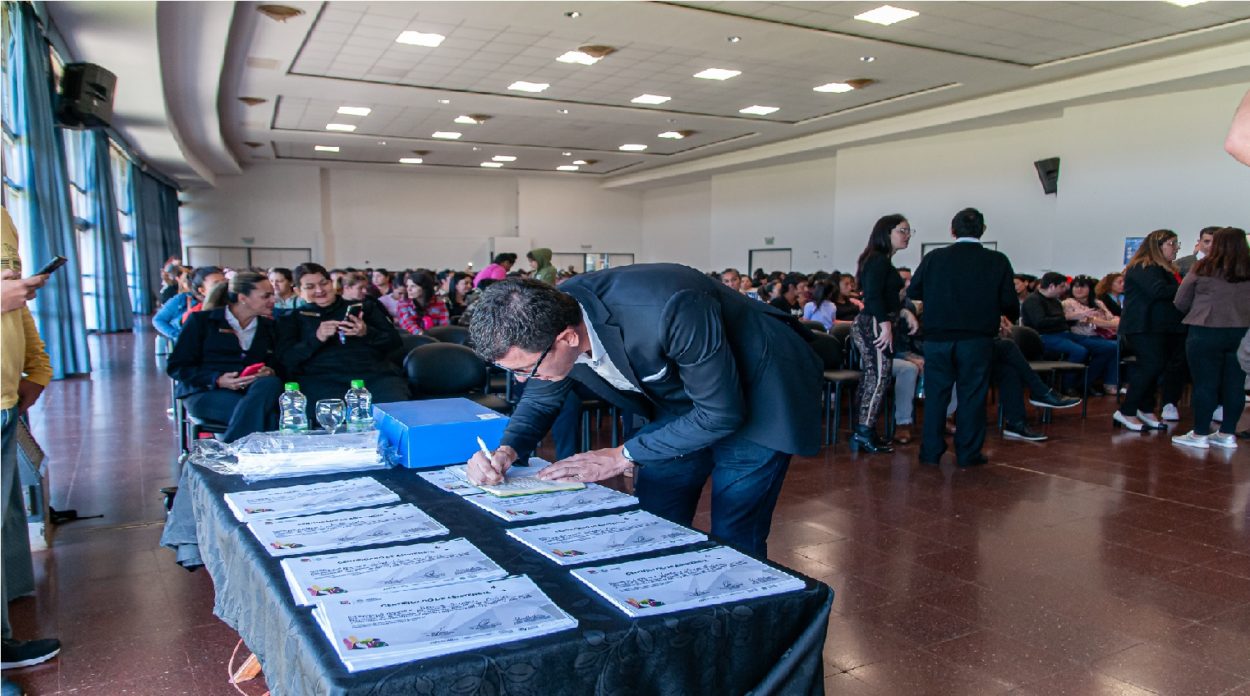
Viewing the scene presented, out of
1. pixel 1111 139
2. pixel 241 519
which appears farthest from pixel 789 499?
pixel 1111 139

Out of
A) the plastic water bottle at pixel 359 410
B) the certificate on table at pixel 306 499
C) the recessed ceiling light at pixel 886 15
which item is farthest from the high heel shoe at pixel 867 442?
the recessed ceiling light at pixel 886 15

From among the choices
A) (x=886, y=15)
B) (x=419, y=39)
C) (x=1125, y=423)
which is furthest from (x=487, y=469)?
(x=419, y=39)

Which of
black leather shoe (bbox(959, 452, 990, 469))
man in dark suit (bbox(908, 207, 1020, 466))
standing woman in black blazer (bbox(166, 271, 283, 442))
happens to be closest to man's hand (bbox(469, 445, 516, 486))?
standing woman in black blazer (bbox(166, 271, 283, 442))

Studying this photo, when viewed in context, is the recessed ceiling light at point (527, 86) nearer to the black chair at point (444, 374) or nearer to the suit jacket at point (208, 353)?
the black chair at point (444, 374)

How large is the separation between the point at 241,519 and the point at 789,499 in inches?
123

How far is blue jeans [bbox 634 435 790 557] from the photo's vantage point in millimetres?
1948

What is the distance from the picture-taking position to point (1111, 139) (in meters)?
10.3

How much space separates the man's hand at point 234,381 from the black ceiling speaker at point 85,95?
4743 millimetres

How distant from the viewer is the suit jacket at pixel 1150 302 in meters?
5.76

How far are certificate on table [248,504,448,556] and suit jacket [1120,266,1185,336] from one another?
582 cm

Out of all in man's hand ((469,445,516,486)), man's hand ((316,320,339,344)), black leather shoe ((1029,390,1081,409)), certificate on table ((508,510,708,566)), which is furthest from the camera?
black leather shoe ((1029,390,1081,409))

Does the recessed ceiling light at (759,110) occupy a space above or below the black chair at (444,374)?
above

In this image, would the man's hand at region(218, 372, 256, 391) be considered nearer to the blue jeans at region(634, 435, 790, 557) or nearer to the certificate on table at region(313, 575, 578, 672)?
the blue jeans at region(634, 435, 790, 557)

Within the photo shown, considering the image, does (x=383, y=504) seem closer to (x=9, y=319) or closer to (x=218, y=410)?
(x=9, y=319)
